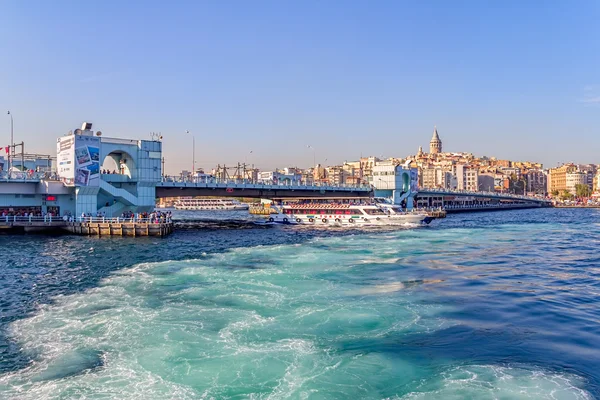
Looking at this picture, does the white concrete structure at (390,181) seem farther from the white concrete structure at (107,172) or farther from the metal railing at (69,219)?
the metal railing at (69,219)

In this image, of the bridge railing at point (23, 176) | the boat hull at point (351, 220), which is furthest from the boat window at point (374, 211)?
the bridge railing at point (23, 176)

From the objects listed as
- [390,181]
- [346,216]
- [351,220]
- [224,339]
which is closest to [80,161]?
[346,216]

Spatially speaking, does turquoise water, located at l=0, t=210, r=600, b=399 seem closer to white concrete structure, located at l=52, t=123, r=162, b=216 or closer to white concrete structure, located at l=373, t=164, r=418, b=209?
white concrete structure, located at l=52, t=123, r=162, b=216

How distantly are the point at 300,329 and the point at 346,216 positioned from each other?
6029 cm

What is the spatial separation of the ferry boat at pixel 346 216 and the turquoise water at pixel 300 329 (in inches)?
1567

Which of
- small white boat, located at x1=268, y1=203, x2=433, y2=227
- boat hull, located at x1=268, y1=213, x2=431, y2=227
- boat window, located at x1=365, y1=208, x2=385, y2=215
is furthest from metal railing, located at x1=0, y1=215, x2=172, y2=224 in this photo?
boat window, located at x1=365, y1=208, x2=385, y2=215

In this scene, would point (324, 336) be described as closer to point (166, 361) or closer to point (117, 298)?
point (166, 361)

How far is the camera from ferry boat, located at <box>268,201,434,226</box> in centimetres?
7575

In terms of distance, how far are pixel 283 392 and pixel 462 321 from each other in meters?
9.48

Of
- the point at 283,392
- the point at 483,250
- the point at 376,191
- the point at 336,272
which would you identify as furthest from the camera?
the point at 376,191

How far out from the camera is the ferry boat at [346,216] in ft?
249

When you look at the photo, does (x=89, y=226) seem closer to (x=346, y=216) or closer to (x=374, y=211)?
(x=346, y=216)

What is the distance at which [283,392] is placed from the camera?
13.0m

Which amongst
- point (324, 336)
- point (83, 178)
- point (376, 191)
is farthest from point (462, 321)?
point (376, 191)
